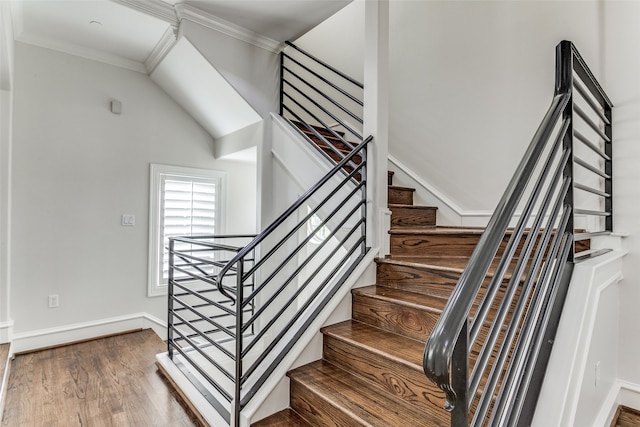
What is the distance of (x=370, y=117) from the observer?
2336 millimetres

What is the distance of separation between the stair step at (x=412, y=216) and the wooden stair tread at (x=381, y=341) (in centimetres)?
96

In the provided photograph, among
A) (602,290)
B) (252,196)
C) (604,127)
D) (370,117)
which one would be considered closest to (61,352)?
(252,196)

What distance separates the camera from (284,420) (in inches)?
66.2

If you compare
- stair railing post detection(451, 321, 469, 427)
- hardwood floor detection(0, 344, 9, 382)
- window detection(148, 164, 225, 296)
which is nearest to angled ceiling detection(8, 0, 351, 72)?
window detection(148, 164, 225, 296)

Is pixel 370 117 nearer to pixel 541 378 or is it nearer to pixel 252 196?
pixel 541 378

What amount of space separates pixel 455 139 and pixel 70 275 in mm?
3711

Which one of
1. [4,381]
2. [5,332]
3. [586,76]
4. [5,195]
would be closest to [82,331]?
[5,332]

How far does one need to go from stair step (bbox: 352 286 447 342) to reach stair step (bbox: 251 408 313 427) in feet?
2.00

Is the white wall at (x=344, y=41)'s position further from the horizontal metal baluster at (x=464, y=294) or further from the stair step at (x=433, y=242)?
the horizontal metal baluster at (x=464, y=294)

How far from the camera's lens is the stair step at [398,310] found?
1.71 metres

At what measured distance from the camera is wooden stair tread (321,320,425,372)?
1.53 meters

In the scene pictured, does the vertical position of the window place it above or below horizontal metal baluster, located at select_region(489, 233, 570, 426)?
above

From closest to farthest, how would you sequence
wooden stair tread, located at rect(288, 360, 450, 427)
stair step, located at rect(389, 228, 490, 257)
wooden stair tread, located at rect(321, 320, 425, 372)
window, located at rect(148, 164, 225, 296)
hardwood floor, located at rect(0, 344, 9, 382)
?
wooden stair tread, located at rect(288, 360, 450, 427), wooden stair tread, located at rect(321, 320, 425, 372), stair step, located at rect(389, 228, 490, 257), hardwood floor, located at rect(0, 344, 9, 382), window, located at rect(148, 164, 225, 296)

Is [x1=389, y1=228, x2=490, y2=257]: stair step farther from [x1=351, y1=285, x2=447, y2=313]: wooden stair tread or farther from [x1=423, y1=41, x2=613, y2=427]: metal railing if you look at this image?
[x1=423, y1=41, x2=613, y2=427]: metal railing
